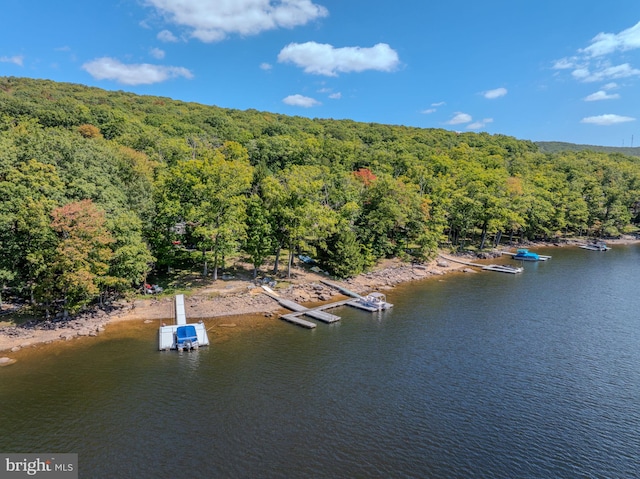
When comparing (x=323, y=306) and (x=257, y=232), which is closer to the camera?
(x=323, y=306)

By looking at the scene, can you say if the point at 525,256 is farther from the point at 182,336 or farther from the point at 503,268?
the point at 182,336

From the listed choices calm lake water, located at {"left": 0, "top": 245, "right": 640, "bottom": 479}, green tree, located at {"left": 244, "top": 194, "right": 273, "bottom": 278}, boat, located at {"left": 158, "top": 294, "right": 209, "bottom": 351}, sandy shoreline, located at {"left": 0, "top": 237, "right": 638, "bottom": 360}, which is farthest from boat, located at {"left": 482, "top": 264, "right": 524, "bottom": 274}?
boat, located at {"left": 158, "top": 294, "right": 209, "bottom": 351}

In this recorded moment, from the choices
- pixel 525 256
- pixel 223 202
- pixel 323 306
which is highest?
pixel 223 202

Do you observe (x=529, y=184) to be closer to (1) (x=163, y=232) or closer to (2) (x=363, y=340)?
(2) (x=363, y=340)

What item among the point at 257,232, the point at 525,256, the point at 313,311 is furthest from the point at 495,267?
the point at 257,232

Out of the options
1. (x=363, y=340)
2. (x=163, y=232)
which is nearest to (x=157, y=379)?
(x=363, y=340)

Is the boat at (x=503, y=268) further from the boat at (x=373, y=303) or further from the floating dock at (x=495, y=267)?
the boat at (x=373, y=303)

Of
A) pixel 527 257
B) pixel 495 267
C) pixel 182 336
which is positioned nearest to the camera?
pixel 182 336
